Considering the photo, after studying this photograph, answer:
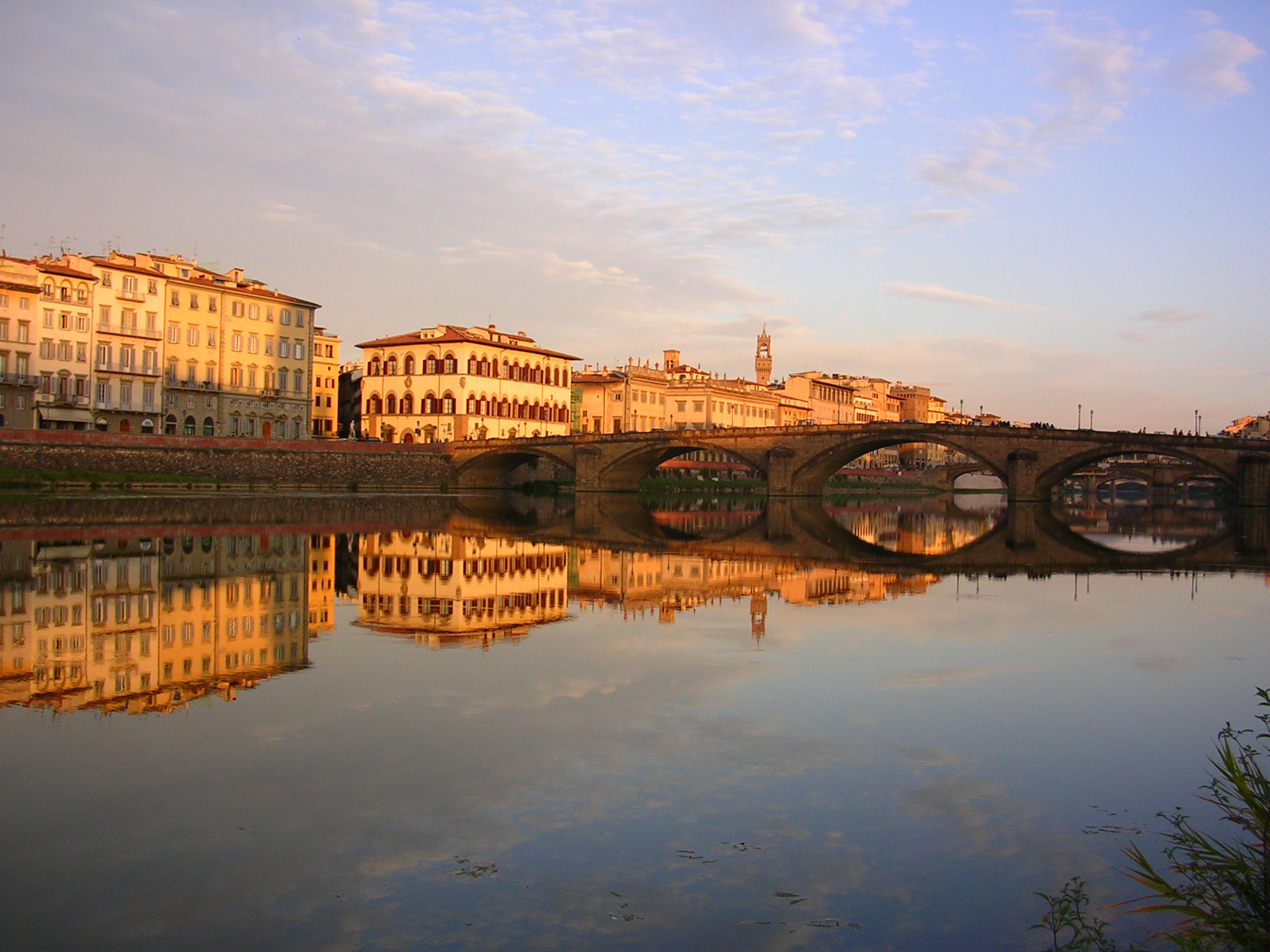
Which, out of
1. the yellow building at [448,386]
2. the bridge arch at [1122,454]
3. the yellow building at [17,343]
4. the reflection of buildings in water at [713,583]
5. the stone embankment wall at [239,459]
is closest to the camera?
the reflection of buildings in water at [713,583]

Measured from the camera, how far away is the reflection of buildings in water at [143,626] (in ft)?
36.5

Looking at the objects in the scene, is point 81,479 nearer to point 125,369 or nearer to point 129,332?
point 125,369

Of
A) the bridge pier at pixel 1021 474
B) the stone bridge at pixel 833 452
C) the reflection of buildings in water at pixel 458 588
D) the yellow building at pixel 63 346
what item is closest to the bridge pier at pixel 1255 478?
the stone bridge at pixel 833 452

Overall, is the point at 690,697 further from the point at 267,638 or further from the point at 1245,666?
the point at 1245,666

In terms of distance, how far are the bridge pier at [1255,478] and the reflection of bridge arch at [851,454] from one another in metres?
12.9

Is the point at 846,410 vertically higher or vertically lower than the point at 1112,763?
higher

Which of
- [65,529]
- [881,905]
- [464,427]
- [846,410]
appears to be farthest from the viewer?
[846,410]

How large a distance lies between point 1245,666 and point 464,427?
7638cm

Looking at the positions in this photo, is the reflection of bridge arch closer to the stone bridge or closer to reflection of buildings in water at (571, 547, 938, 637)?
the stone bridge

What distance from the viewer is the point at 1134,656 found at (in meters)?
14.9

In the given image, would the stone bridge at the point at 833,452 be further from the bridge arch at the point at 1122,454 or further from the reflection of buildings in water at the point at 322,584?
the reflection of buildings in water at the point at 322,584

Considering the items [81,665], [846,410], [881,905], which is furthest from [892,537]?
[846,410]

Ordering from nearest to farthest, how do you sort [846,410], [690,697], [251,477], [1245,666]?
[690,697]
[1245,666]
[251,477]
[846,410]

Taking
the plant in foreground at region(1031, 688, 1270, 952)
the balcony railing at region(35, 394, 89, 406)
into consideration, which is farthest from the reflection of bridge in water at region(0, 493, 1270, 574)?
the plant in foreground at region(1031, 688, 1270, 952)
